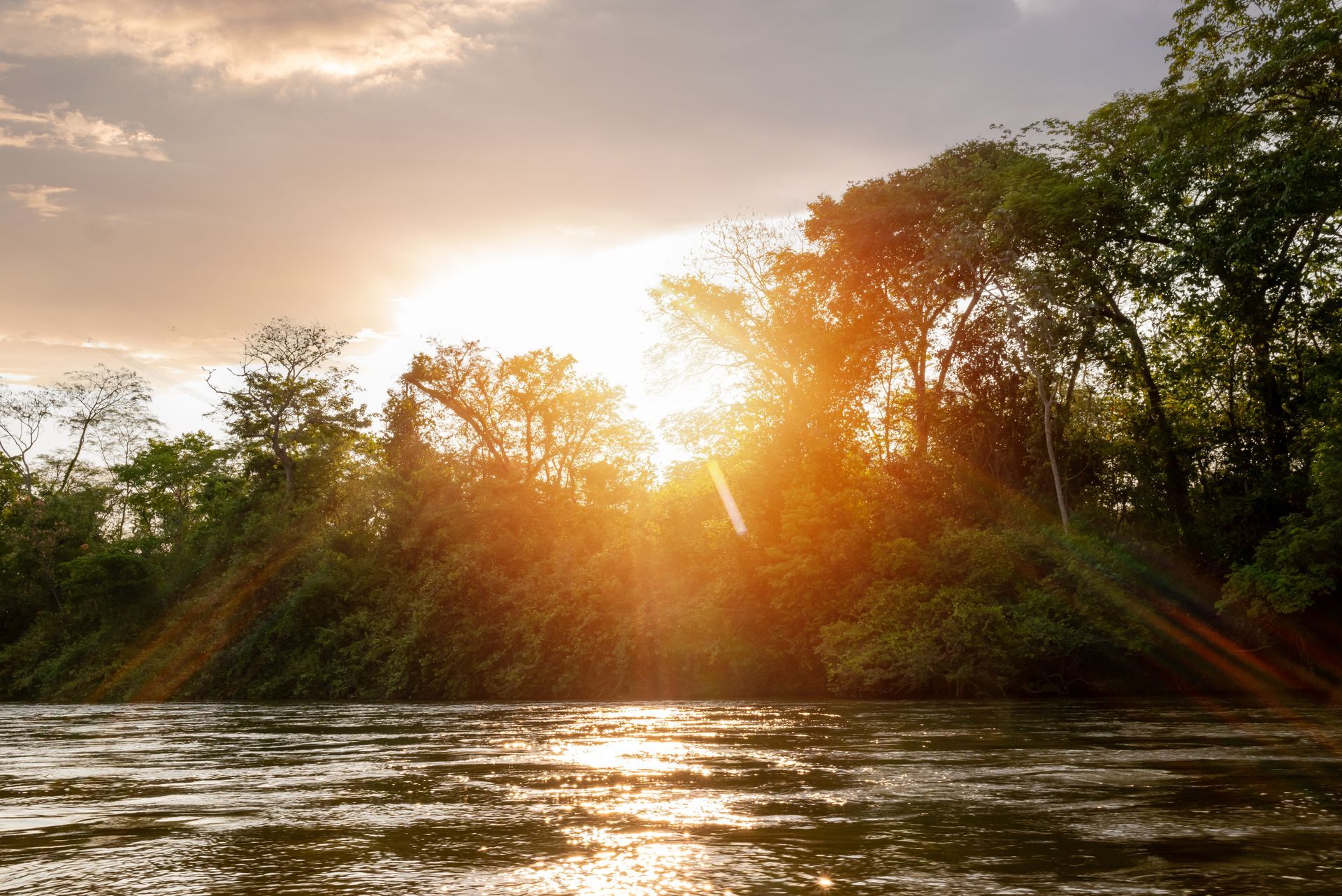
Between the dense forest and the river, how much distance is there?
40.5 ft

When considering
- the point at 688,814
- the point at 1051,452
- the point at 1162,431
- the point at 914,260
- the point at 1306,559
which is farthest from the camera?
the point at 914,260

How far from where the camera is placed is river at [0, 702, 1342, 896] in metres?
3.76

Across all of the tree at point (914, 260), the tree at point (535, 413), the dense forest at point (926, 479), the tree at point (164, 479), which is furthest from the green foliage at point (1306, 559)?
the tree at point (164, 479)

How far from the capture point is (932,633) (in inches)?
917

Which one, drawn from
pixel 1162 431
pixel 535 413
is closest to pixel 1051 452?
pixel 1162 431

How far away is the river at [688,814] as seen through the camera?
376 cm

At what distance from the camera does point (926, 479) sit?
29.3m

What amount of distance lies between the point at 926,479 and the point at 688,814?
24.9 meters

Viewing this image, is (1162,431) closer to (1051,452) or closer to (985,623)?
(1051,452)

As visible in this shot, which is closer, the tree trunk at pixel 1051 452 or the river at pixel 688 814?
the river at pixel 688 814

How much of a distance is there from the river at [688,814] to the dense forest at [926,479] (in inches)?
486

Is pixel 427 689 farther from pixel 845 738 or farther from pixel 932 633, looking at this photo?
pixel 845 738

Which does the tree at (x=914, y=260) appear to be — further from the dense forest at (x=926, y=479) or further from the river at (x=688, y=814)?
the river at (x=688, y=814)

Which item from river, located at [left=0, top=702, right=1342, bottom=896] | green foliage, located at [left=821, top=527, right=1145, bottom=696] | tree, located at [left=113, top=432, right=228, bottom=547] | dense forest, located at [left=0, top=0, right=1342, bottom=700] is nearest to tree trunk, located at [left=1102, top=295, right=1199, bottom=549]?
dense forest, located at [left=0, top=0, right=1342, bottom=700]
